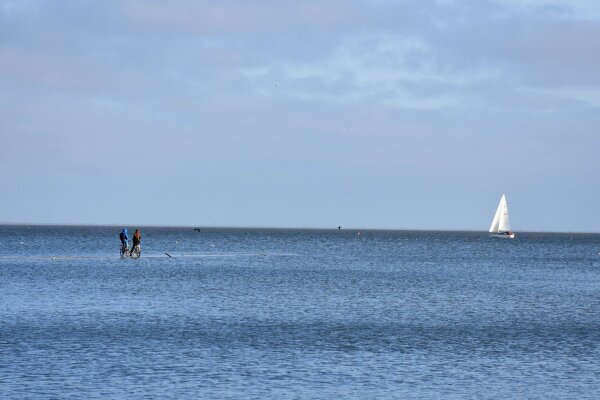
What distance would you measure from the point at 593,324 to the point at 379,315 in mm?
11951

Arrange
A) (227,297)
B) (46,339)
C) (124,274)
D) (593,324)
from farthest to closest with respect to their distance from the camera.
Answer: (124,274) → (227,297) → (593,324) → (46,339)

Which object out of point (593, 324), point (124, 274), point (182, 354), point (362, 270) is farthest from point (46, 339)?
point (362, 270)

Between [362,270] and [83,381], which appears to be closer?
[83,381]

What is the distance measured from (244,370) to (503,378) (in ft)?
30.6

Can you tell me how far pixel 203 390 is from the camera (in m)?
31.2

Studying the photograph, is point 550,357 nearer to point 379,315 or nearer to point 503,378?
point 503,378

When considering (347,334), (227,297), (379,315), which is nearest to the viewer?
(347,334)

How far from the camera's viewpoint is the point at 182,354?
126 feet

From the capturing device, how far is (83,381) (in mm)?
31953

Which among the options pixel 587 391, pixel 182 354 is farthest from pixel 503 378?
pixel 182 354

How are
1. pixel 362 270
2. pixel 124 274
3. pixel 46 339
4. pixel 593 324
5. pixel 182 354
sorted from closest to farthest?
pixel 182 354 < pixel 46 339 < pixel 593 324 < pixel 124 274 < pixel 362 270

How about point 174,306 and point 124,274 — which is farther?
point 124,274

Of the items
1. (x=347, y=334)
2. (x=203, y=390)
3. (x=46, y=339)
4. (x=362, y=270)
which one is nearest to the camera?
(x=203, y=390)

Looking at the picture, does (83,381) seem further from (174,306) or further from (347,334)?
(174,306)
